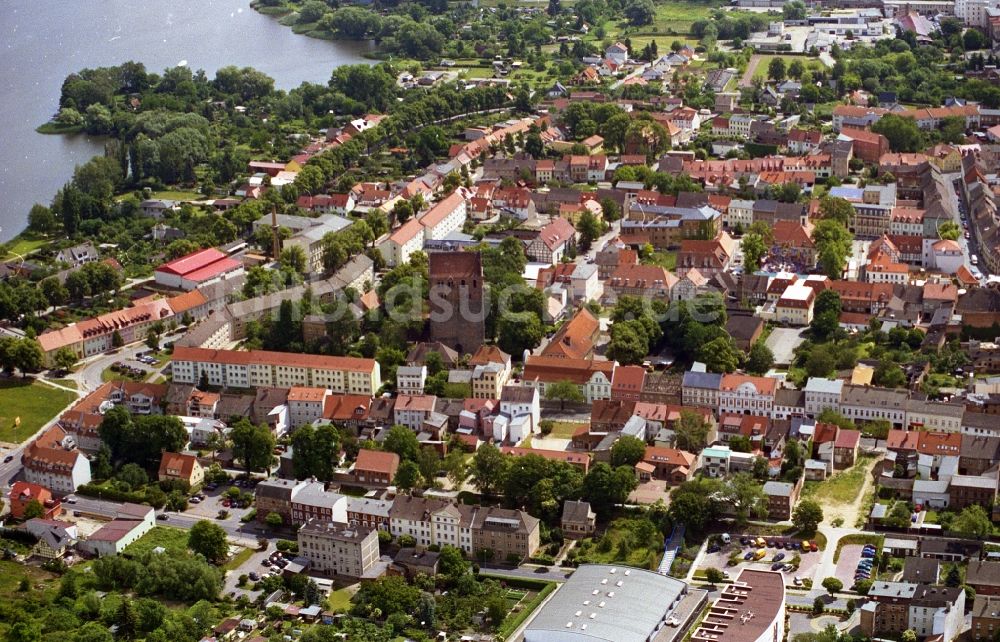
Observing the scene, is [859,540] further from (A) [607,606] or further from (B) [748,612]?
(A) [607,606]

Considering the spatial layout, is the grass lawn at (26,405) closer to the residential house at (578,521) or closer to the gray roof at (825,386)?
the residential house at (578,521)

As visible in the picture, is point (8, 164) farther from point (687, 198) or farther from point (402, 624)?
point (402, 624)

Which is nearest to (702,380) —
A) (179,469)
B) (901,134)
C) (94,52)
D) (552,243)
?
(552,243)

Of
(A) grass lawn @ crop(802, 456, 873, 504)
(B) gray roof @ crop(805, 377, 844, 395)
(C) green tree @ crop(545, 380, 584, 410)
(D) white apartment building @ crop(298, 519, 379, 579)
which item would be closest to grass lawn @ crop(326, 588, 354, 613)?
(D) white apartment building @ crop(298, 519, 379, 579)

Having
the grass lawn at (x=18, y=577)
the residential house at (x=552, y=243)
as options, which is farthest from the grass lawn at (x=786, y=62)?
the grass lawn at (x=18, y=577)

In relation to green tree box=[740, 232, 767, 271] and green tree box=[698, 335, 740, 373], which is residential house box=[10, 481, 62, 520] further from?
green tree box=[740, 232, 767, 271]

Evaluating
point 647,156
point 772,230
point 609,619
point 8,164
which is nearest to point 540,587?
point 609,619

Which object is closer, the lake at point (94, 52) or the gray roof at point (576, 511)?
the gray roof at point (576, 511)
